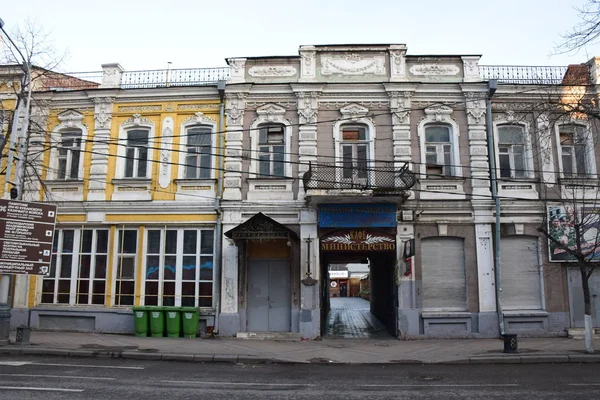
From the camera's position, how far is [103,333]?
52.7 feet

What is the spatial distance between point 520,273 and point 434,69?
761 centimetres

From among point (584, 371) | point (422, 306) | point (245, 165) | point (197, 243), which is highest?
point (245, 165)

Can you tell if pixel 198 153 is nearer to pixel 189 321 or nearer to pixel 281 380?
pixel 189 321

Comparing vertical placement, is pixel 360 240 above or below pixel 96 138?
below

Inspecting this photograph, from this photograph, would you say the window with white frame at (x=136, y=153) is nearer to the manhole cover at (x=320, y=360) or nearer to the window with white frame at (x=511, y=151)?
the manhole cover at (x=320, y=360)

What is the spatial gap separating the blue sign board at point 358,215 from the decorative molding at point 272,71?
510 centimetres

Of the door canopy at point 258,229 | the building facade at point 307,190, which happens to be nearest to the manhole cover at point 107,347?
the building facade at point 307,190

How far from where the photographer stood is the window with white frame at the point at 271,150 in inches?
660

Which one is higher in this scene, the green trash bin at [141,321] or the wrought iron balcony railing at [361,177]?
the wrought iron balcony railing at [361,177]

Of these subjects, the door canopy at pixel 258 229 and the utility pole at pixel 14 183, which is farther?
the door canopy at pixel 258 229

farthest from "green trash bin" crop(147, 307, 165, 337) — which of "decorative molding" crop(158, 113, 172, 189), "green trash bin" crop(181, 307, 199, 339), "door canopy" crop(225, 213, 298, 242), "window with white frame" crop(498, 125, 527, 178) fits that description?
"window with white frame" crop(498, 125, 527, 178)

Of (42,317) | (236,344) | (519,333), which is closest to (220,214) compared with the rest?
(236,344)

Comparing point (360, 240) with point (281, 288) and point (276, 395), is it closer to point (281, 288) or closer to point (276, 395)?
point (281, 288)

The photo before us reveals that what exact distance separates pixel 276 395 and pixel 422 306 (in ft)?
29.6
